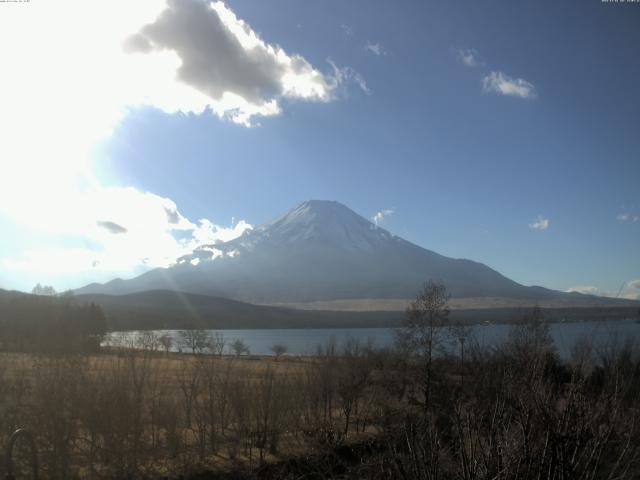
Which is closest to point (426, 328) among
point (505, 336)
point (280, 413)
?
point (280, 413)

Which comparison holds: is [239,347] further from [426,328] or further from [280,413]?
[280,413]

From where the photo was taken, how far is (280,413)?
63.0ft

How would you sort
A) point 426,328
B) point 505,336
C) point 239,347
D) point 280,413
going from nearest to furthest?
point 280,413 → point 426,328 → point 505,336 → point 239,347

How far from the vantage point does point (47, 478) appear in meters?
12.0

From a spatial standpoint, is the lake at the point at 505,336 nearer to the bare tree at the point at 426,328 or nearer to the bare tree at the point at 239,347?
the bare tree at the point at 426,328

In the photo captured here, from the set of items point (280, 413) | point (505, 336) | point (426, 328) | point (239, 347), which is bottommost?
point (239, 347)

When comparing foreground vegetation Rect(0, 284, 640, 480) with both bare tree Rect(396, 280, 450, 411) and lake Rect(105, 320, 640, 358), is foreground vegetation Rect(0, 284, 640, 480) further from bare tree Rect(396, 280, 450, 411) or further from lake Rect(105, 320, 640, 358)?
lake Rect(105, 320, 640, 358)

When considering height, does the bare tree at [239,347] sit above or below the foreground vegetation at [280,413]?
below

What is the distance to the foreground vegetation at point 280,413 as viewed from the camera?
13.3ft

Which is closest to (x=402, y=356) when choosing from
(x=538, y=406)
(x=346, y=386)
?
(x=346, y=386)

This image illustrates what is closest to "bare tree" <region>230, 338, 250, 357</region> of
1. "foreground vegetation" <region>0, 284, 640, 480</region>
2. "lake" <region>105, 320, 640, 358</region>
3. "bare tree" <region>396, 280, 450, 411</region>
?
"lake" <region>105, 320, 640, 358</region>

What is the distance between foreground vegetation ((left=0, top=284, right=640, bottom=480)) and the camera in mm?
4051

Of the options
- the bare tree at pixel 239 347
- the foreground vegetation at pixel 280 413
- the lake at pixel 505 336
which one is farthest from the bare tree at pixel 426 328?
the bare tree at pixel 239 347

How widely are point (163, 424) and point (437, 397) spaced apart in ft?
45.5
